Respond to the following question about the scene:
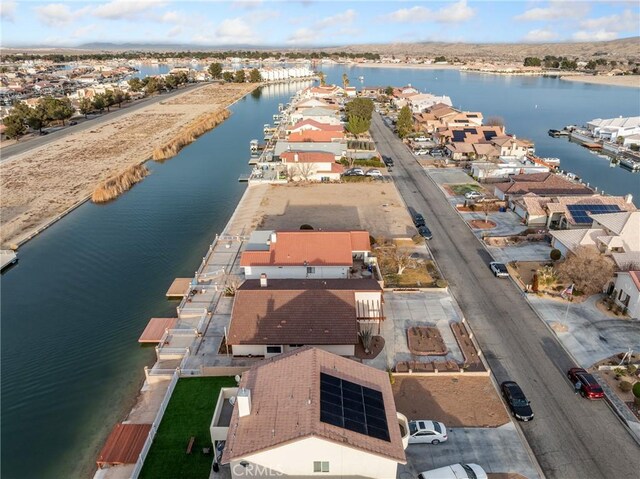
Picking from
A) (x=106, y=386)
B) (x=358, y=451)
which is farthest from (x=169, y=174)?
(x=358, y=451)

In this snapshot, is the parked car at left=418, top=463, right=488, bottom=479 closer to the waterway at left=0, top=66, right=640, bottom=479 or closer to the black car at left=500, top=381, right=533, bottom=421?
the black car at left=500, top=381, right=533, bottom=421

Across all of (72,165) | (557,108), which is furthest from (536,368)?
(557,108)

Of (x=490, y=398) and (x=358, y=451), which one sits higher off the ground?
(x=358, y=451)

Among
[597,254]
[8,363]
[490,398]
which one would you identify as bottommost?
[8,363]

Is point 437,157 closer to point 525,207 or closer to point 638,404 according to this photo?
point 525,207

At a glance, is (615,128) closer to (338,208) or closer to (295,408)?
(338,208)
